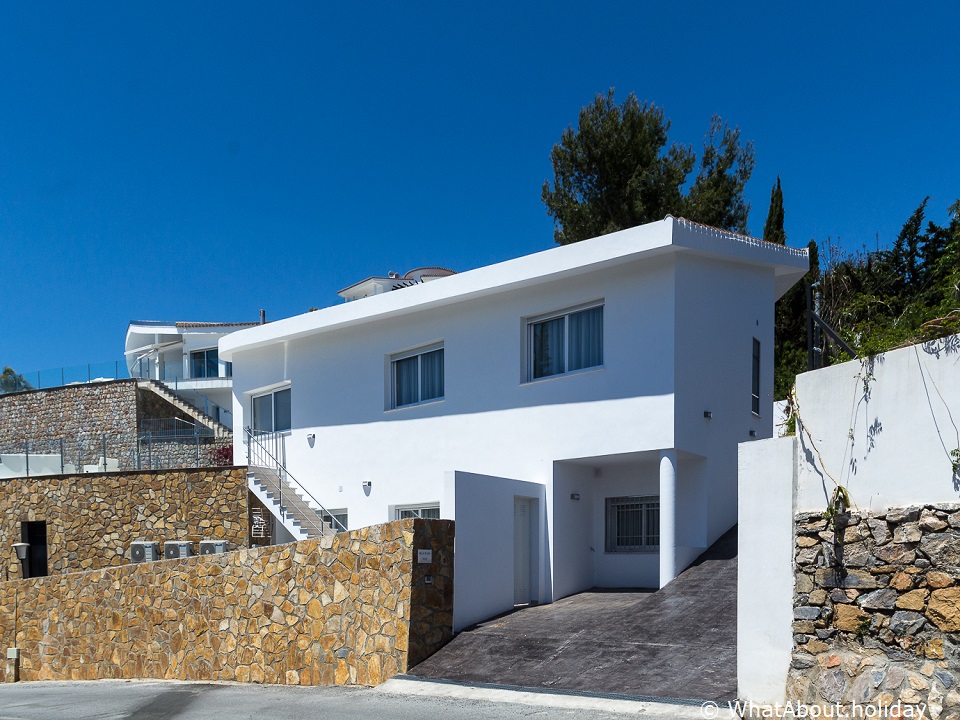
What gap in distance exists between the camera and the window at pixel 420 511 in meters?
17.7

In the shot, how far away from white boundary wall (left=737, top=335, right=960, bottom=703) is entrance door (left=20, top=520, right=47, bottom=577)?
1877 cm

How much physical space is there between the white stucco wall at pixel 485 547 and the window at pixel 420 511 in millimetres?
2775

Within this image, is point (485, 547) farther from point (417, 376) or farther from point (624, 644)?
point (417, 376)

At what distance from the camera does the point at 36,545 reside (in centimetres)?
2283

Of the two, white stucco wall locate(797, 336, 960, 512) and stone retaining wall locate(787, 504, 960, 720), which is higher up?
white stucco wall locate(797, 336, 960, 512)

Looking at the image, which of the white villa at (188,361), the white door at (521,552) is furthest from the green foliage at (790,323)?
the white villa at (188,361)

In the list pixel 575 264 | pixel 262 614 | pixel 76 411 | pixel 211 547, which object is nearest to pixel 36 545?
pixel 211 547

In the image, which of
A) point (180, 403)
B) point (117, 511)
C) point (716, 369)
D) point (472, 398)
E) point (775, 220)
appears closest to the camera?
point (716, 369)

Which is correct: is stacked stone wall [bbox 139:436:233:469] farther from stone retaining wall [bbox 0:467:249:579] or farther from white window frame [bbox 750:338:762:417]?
white window frame [bbox 750:338:762:417]

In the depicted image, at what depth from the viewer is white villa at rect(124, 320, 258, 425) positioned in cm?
3834

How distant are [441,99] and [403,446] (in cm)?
1576

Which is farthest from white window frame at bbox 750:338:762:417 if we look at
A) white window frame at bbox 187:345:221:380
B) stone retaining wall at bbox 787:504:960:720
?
white window frame at bbox 187:345:221:380

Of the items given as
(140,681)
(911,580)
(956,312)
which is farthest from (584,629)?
(140,681)

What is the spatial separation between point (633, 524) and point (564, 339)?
340cm
